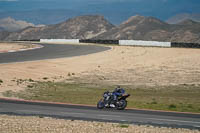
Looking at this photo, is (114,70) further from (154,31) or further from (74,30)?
(74,30)

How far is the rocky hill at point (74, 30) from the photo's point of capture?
128 meters

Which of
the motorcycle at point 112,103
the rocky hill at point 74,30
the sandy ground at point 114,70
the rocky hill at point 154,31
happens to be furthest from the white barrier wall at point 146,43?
the motorcycle at point 112,103

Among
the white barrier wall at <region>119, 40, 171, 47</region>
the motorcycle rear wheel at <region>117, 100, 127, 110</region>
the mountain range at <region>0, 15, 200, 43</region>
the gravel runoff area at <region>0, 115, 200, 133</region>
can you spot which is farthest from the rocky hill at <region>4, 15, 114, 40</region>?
the gravel runoff area at <region>0, 115, 200, 133</region>

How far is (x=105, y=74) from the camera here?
39.0m

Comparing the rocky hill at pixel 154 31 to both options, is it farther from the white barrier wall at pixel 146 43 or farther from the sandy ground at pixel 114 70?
the sandy ground at pixel 114 70

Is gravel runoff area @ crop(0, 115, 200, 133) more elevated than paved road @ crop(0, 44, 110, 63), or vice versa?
paved road @ crop(0, 44, 110, 63)

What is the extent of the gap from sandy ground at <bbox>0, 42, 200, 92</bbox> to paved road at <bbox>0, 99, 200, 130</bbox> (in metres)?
6.77

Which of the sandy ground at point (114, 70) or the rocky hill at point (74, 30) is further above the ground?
the rocky hill at point (74, 30)

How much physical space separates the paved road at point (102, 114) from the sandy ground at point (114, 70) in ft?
22.2

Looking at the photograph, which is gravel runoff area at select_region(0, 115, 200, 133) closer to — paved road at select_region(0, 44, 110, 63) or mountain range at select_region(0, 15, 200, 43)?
paved road at select_region(0, 44, 110, 63)

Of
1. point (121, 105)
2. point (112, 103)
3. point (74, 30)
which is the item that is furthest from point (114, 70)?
point (74, 30)

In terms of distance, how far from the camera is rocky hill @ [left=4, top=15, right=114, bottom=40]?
419 feet

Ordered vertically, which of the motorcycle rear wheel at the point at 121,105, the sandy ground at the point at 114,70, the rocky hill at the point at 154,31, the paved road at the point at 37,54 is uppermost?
the rocky hill at the point at 154,31

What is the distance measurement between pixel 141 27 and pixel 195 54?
58.3m
